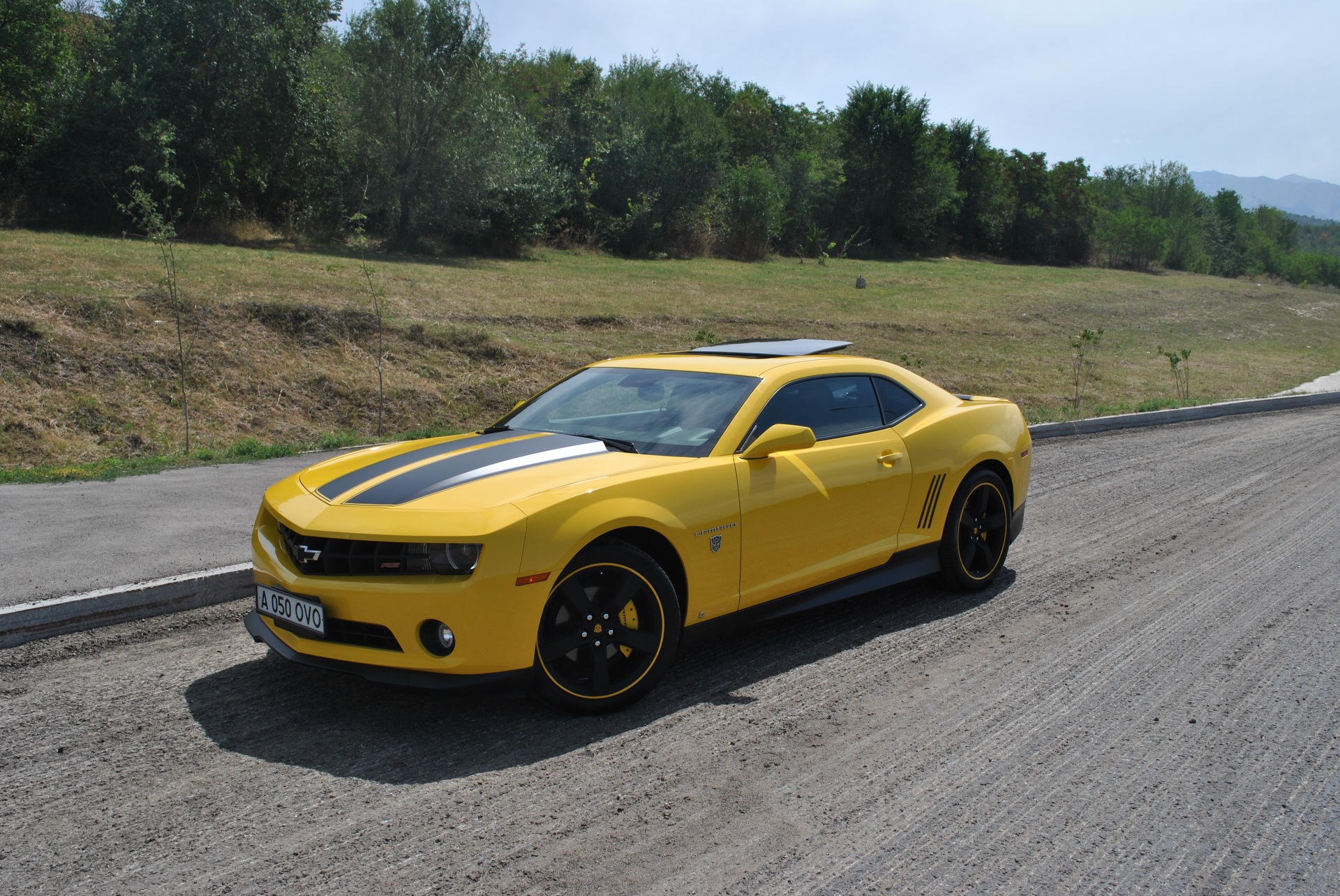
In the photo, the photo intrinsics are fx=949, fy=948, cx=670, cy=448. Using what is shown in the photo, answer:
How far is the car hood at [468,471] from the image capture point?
3.94 meters

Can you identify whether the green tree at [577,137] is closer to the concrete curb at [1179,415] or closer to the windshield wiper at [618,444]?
the concrete curb at [1179,415]

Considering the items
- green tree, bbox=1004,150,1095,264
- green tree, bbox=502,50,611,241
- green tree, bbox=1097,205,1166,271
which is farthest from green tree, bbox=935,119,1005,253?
green tree, bbox=502,50,611,241

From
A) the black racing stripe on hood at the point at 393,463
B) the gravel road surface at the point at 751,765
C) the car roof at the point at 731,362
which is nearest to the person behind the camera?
the gravel road surface at the point at 751,765

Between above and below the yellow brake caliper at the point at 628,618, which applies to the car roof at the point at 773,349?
above

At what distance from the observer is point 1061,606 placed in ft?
18.5

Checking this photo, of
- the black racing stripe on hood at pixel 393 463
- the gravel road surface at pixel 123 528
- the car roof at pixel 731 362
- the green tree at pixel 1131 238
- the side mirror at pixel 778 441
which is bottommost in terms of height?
the gravel road surface at pixel 123 528

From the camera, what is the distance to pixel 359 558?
3.79 m

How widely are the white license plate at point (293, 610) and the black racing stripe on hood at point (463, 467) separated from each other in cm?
46

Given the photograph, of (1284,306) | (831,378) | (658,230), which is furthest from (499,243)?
(1284,306)

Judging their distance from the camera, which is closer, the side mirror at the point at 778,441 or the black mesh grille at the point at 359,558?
the black mesh grille at the point at 359,558

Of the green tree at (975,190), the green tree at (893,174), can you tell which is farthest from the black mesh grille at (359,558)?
the green tree at (975,190)

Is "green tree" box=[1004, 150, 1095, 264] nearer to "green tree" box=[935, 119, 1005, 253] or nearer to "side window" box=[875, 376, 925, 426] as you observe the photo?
"green tree" box=[935, 119, 1005, 253]

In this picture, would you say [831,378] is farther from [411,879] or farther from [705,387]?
[411,879]

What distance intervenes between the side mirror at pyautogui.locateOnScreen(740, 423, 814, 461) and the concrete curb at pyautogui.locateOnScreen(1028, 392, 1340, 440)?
8.59m
